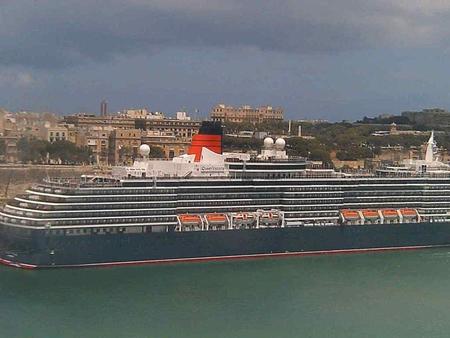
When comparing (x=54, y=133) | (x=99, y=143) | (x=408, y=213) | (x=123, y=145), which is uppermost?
(x=54, y=133)

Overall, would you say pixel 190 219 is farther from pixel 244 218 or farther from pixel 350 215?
pixel 350 215

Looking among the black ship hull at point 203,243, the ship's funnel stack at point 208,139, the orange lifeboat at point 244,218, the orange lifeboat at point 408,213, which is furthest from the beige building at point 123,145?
the orange lifeboat at point 244,218

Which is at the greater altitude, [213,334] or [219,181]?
[219,181]

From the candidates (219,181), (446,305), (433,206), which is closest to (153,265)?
(219,181)

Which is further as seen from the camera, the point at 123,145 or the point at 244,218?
the point at 123,145

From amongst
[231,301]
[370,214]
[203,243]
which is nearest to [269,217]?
[203,243]

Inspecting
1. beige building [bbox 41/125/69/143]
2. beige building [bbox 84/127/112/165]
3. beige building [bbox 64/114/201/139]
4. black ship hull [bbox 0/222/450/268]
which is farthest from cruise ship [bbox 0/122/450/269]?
beige building [bbox 64/114/201/139]

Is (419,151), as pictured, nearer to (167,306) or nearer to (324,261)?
(324,261)
